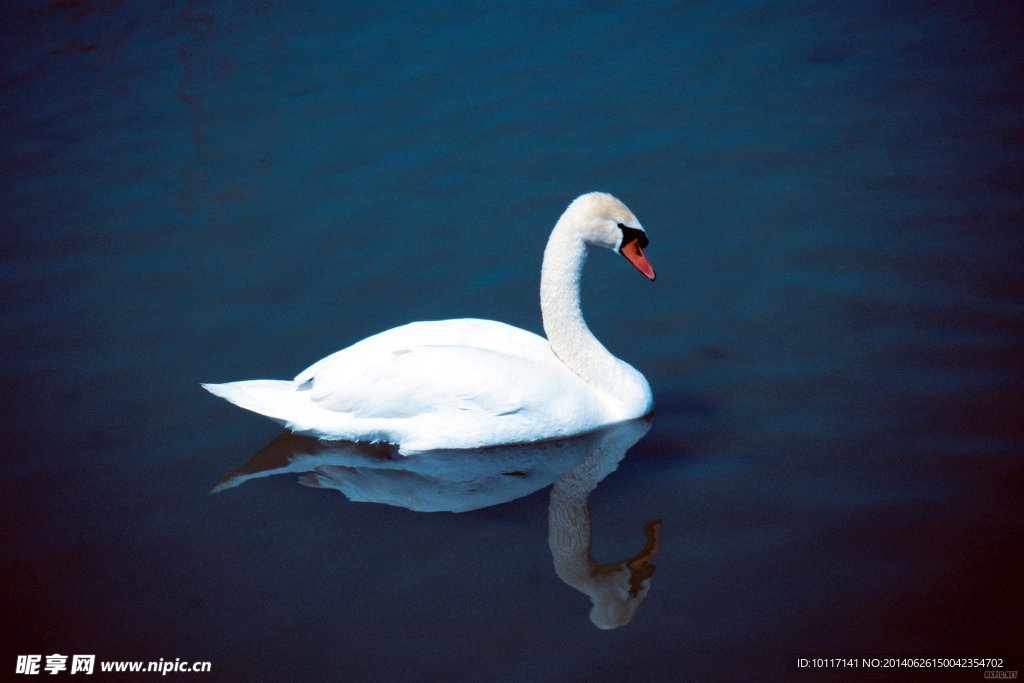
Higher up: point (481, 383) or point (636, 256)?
point (636, 256)

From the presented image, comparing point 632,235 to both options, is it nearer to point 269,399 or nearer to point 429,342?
point 429,342

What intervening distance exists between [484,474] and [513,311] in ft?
5.47

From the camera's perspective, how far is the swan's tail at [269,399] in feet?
17.2

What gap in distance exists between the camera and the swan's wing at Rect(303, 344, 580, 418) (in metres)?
5.16

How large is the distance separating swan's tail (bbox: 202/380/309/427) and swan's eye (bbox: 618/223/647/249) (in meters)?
1.98

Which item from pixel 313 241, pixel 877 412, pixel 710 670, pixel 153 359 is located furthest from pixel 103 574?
pixel 877 412

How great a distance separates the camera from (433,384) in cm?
517

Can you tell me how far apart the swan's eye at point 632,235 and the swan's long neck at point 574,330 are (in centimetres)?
23

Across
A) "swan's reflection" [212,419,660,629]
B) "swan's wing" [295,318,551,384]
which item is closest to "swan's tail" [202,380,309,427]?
"swan's wing" [295,318,551,384]

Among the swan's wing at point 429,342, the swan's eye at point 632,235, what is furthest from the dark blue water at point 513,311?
the swan's eye at point 632,235

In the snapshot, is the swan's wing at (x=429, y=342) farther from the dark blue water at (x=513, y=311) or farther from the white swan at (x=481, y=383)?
the dark blue water at (x=513, y=311)
